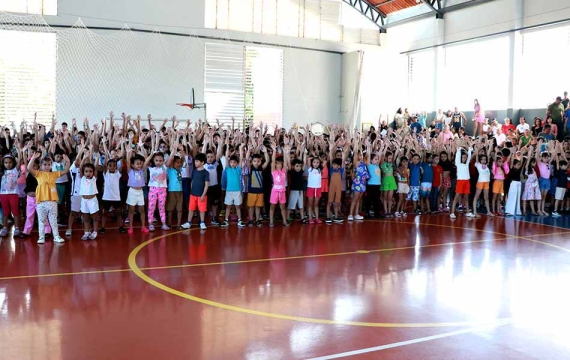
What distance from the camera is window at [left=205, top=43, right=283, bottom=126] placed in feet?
68.9

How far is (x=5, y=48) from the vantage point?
55.2ft

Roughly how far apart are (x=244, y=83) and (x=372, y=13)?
757 centimetres

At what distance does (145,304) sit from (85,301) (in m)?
0.62

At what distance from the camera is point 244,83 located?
2167 centimetres

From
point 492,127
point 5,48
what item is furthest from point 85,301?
point 492,127

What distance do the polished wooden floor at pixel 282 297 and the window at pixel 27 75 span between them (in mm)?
10482

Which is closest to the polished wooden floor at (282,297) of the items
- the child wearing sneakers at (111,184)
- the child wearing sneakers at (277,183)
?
the child wearing sneakers at (111,184)

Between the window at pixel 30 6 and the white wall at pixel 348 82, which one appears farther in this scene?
the white wall at pixel 348 82

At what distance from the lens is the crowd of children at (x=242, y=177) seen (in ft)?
28.7

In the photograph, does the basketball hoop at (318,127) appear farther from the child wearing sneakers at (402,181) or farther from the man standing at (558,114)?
the child wearing sneakers at (402,181)

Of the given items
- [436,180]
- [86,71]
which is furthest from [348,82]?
[436,180]

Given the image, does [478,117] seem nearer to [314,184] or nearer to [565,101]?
[565,101]

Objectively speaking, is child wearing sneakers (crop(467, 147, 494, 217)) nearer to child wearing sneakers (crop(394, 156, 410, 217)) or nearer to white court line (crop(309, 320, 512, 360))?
child wearing sneakers (crop(394, 156, 410, 217))

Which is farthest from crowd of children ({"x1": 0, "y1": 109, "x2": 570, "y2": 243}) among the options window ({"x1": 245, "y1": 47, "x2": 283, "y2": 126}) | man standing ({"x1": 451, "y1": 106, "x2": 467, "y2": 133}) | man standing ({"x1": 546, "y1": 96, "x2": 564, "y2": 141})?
window ({"x1": 245, "y1": 47, "x2": 283, "y2": 126})
